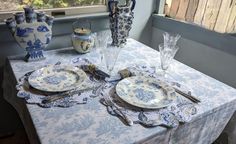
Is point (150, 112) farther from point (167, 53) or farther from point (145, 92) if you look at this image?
point (167, 53)

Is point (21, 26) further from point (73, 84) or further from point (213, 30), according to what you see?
point (213, 30)

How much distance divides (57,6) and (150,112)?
96 centimetres

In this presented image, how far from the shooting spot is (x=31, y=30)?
1.10 metres

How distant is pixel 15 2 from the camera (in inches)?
50.5

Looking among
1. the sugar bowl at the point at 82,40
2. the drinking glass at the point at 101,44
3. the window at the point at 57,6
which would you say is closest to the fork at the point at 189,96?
the drinking glass at the point at 101,44

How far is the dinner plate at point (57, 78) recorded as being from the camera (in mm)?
918

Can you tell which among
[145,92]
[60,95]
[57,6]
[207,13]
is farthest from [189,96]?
[57,6]

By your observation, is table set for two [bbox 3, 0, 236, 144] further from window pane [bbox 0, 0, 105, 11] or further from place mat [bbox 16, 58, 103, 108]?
window pane [bbox 0, 0, 105, 11]

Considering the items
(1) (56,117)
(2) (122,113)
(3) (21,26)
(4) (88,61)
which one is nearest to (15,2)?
(3) (21,26)

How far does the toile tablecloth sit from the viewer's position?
2.26 ft

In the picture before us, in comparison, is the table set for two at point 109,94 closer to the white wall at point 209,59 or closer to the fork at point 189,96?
the fork at point 189,96

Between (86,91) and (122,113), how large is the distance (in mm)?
215

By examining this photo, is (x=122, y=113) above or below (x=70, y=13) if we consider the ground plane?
below

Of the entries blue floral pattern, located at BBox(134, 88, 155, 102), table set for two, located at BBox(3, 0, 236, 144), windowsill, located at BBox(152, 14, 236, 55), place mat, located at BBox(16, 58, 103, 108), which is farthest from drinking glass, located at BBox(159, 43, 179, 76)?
windowsill, located at BBox(152, 14, 236, 55)
